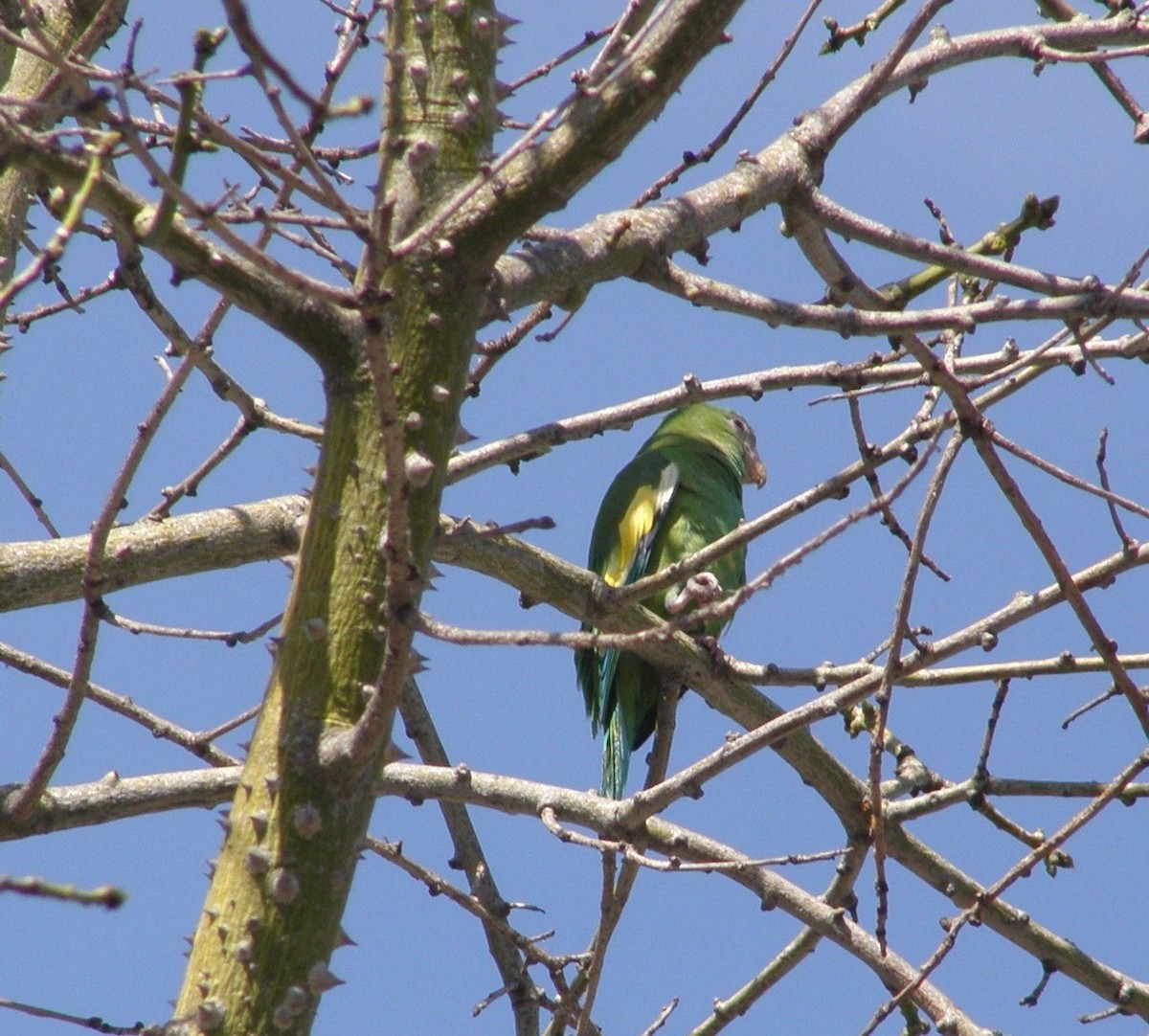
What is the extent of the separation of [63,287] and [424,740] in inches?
57.0

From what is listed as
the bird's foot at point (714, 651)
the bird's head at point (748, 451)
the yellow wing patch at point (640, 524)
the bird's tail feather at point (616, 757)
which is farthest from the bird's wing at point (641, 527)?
the bird's foot at point (714, 651)

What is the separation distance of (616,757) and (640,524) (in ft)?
3.38

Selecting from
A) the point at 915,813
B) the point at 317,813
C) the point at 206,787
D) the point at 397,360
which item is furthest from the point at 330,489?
the point at 915,813

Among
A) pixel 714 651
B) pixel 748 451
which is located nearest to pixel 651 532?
pixel 748 451

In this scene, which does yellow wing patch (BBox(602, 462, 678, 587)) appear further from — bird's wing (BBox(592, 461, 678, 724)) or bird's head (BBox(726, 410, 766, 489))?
bird's head (BBox(726, 410, 766, 489))

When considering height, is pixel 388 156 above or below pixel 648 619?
below

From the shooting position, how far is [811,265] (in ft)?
9.23

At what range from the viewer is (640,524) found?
575 cm

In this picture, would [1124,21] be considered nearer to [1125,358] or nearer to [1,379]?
[1125,358]

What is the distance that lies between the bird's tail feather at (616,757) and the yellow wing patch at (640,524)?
70 cm

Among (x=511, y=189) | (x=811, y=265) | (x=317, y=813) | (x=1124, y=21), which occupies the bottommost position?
(x=317, y=813)

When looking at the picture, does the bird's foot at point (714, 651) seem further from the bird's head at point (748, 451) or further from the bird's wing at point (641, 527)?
the bird's head at point (748, 451)

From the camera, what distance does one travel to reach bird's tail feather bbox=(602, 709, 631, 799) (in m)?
5.09

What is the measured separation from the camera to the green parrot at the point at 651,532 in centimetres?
518
